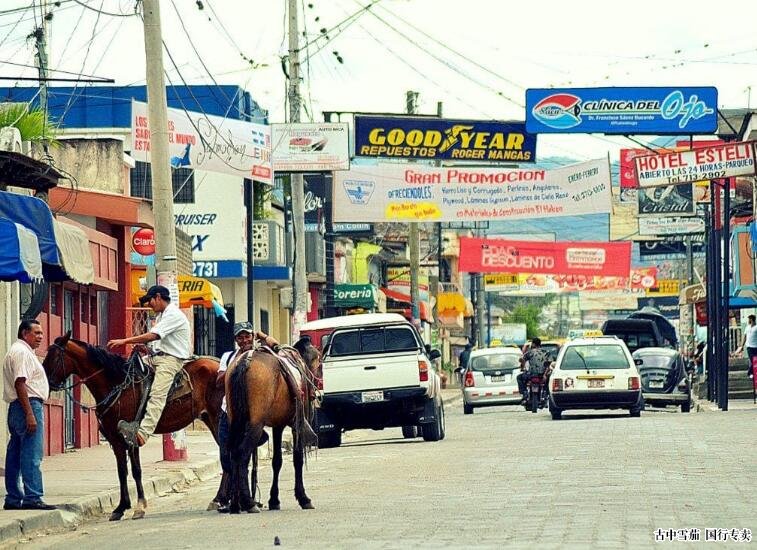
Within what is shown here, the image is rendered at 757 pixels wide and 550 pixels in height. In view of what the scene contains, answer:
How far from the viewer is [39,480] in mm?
16375

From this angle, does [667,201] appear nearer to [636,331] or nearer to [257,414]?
[636,331]

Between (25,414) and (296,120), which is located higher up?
(296,120)

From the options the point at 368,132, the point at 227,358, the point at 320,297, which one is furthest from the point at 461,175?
the point at 227,358

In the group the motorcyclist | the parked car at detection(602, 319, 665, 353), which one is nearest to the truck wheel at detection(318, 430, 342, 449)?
the motorcyclist

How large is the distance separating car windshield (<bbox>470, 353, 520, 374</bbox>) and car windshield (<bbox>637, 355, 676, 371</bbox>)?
5414mm

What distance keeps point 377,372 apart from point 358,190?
1622 centimetres

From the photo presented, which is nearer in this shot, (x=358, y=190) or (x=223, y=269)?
(x=358, y=190)

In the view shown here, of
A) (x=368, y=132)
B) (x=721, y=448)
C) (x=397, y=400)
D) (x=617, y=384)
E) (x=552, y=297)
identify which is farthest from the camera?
(x=552, y=297)

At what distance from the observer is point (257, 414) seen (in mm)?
15094

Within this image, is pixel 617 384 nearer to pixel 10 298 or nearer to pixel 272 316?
pixel 10 298

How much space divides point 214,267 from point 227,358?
3002 centimetres

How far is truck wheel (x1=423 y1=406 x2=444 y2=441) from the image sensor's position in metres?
27.6

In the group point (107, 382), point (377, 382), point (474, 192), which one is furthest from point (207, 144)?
point (107, 382)

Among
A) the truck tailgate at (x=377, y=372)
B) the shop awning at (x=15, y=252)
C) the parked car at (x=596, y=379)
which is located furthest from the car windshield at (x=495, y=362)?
the shop awning at (x=15, y=252)
